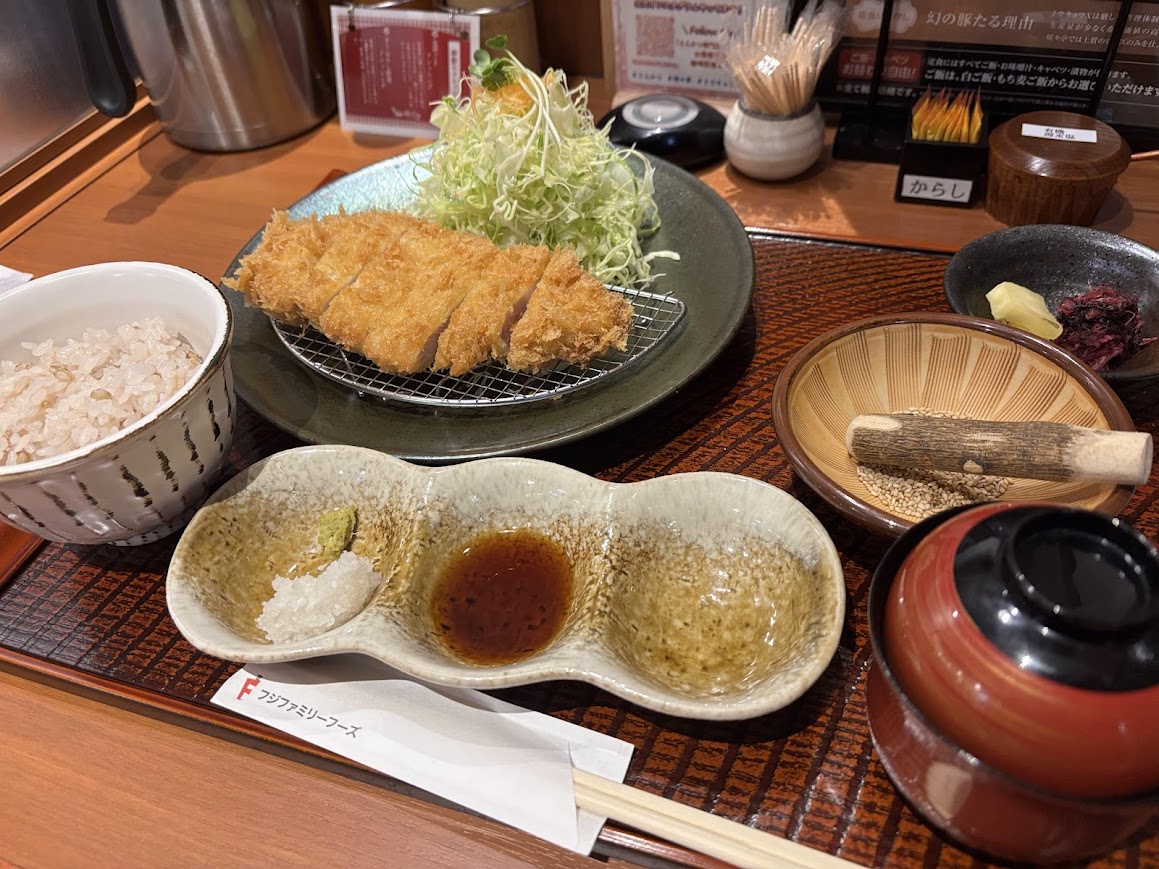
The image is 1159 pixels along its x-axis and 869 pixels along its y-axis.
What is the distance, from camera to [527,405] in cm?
198

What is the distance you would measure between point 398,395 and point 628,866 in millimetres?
1192

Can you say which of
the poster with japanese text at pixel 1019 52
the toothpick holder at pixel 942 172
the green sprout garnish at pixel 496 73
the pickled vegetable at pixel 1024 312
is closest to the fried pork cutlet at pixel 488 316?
the green sprout garnish at pixel 496 73

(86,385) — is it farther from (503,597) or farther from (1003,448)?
(1003,448)

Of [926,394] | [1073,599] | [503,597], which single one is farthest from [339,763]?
[926,394]

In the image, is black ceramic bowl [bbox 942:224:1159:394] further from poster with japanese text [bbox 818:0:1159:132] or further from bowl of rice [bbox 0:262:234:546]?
bowl of rice [bbox 0:262:234:546]

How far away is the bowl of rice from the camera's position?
4.92 ft

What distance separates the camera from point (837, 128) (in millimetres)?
3072

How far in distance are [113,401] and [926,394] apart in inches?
72.5

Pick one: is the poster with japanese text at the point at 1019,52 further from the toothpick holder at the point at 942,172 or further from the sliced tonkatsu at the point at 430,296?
the sliced tonkatsu at the point at 430,296

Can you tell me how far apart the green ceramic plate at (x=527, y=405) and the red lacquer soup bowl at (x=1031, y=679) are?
0.90 m

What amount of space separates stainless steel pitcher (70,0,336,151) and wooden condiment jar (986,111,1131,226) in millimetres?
2713

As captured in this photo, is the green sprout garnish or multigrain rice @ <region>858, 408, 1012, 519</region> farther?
the green sprout garnish

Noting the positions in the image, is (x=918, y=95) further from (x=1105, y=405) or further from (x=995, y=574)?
(x=995, y=574)

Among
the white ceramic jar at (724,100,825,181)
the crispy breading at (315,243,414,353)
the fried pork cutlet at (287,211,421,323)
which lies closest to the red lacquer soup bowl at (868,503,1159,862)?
the crispy breading at (315,243,414,353)
